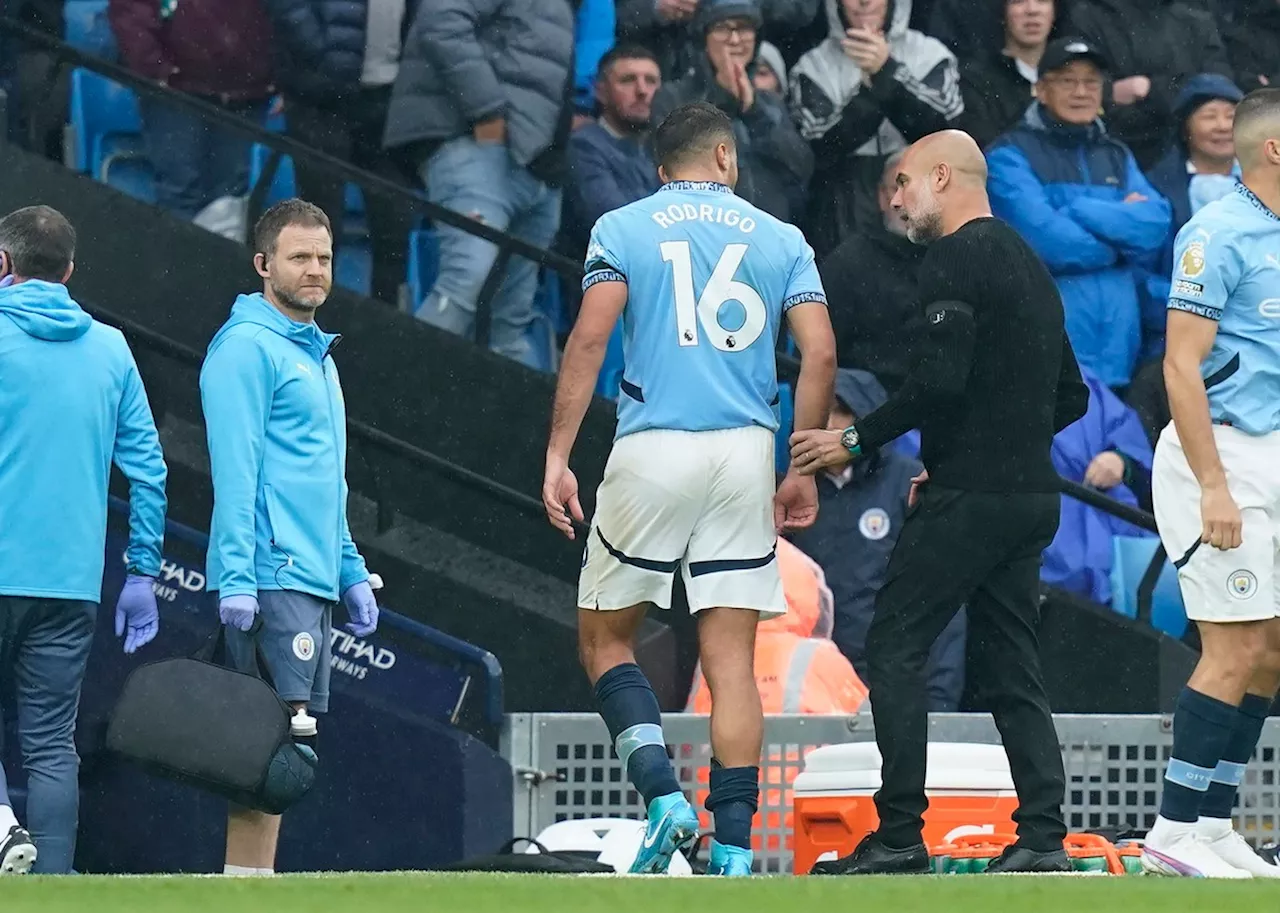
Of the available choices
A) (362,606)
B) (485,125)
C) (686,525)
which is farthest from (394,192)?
(686,525)

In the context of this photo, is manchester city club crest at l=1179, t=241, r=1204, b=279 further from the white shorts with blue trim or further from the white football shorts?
the white shorts with blue trim

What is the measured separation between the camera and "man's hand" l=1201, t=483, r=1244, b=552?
22.6ft

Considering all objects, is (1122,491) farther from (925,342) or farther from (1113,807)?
(925,342)

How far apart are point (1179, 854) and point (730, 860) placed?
126cm

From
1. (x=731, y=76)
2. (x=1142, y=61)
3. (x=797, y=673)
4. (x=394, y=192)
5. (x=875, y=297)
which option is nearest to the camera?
(x=797, y=673)

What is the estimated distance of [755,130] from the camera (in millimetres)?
11211

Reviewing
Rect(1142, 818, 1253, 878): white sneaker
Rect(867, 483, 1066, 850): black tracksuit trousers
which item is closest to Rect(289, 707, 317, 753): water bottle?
Rect(867, 483, 1066, 850): black tracksuit trousers

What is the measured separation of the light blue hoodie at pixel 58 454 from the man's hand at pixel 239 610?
58cm

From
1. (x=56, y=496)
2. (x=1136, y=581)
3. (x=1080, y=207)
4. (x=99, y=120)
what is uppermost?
(x=99, y=120)

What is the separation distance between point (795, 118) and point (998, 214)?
41.9 inches

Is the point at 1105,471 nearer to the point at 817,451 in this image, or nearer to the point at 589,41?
the point at 589,41

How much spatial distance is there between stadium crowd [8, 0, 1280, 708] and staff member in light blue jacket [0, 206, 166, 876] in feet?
10.4

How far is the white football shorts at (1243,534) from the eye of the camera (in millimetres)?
6945

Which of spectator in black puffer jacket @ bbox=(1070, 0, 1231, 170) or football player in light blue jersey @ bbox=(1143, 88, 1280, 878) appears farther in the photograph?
spectator in black puffer jacket @ bbox=(1070, 0, 1231, 170)
